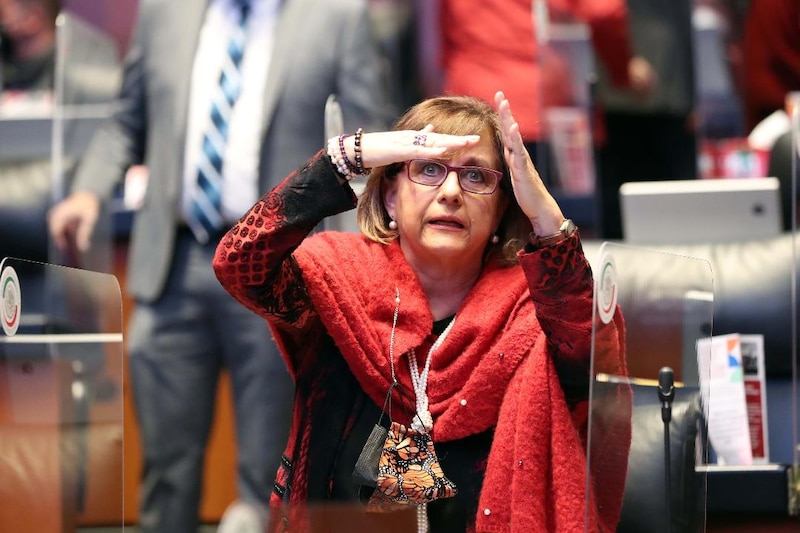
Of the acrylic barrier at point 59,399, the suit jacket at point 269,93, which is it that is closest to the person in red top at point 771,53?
the suit jacket at point 269,93

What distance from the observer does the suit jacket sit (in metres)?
3.47

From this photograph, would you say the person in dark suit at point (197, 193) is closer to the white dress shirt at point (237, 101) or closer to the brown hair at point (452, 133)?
the white dress shirt at point (237, 101)

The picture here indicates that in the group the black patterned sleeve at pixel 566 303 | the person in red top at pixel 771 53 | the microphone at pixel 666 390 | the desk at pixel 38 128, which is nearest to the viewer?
the microphone at pixel 666 390

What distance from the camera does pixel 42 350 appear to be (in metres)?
2.18

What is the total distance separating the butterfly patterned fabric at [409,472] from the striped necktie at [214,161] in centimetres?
126

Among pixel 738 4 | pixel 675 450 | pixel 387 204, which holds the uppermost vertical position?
pixel 738 4

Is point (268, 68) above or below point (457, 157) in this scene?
above

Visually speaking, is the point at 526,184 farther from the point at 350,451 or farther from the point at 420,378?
the point at 350,451

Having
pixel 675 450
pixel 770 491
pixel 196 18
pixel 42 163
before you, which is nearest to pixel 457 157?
pixel 675 450

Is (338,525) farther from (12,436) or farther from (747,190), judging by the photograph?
(747,190)

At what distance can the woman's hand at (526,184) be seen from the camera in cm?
220

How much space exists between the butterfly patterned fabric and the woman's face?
1.14 feet

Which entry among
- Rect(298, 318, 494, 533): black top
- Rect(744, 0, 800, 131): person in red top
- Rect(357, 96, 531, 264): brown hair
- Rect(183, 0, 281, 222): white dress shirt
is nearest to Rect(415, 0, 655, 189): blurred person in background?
Rect(744, 0, 800, 131): person in red top

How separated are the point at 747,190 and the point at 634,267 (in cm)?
144
